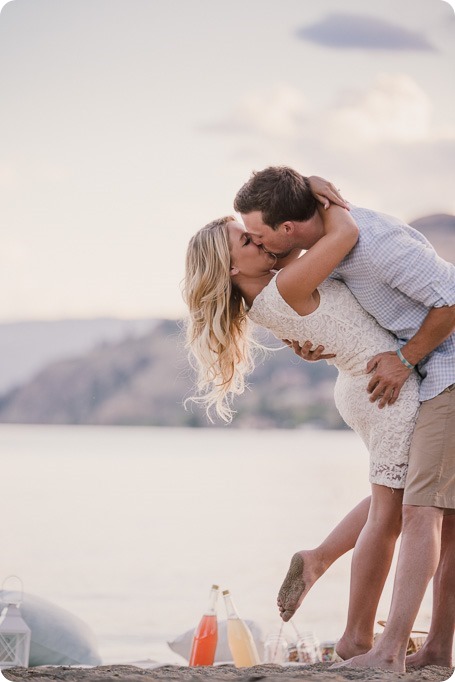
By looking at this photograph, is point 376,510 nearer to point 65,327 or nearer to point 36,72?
point 36,72

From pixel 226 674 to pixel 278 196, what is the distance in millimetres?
1255

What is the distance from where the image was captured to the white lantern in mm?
3789

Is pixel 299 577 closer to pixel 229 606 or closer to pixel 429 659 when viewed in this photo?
pixel 429 659

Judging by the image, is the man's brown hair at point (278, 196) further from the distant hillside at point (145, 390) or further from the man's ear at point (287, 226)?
the distant hillside at point (145, 390)

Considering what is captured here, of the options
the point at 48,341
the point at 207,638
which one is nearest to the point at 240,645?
the point at 207,638

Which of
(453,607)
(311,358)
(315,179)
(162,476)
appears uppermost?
(315,179)

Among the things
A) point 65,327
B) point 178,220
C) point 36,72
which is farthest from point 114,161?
point 36,72

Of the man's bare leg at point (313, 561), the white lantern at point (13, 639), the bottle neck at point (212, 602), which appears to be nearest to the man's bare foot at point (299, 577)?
the man's bare leg at point (313, 561)

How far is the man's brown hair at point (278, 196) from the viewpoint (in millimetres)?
2463

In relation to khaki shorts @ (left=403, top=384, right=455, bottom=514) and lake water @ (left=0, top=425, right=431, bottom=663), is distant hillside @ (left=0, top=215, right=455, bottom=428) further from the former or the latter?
khaki shorts @ (left=403, top=384, right=455, bottom=514)

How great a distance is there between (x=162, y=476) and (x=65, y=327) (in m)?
7.10

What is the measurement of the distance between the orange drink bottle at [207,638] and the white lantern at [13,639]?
2.52 ft

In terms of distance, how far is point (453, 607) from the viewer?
8.48 ft

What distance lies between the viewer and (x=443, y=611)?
259cm
